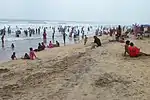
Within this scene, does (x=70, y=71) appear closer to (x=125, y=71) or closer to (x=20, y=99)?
(x=125, y=71)

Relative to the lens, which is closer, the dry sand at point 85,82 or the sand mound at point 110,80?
the dry sand at point 85,82

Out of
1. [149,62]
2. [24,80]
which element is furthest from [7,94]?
[149,62]

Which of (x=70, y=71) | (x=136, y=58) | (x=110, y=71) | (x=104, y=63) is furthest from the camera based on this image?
(x=136, y=58)

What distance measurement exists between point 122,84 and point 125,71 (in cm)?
175

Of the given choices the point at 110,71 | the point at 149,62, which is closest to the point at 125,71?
the point at 110,71

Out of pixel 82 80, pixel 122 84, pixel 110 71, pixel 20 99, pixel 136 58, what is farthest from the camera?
pixel 136 58

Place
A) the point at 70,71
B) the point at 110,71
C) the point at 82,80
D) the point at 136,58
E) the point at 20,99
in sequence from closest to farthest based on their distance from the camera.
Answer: the point at 20,99 < the point at 82,80 < the point at 110,71 < the point at 70,71 < the point at 136,58

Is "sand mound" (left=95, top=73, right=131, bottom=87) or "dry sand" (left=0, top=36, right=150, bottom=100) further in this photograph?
"sand mound" (left=95, top=73, right=131, bottom=87)

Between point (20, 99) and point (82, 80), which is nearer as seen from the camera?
point (20, 99)

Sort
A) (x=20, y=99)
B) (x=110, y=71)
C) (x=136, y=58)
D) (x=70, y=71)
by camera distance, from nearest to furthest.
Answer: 1. (x=20, y=99)
2. (x=110, y=71)
3. (x=70, y=71)
4. (x=136, y=58)

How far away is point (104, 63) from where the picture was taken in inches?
491

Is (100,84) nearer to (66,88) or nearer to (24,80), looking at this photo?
(66,88)

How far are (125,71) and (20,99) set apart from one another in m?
4.06

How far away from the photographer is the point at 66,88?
364 inches
